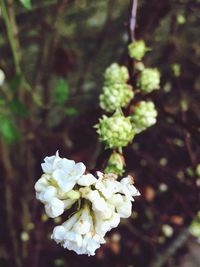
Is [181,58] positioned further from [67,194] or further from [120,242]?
[67,194]

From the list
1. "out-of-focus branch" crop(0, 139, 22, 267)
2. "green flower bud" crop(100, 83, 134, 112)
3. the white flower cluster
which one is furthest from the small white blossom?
"out-of-focus branch" crop(0, 139, 22, 267)

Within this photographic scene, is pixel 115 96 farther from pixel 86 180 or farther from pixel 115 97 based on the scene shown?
pixel 86 180

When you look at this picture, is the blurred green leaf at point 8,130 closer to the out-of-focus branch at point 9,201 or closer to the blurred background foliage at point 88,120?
the blurred background foliage at point 88,120

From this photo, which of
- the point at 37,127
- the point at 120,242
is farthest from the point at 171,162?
the point at 37,127

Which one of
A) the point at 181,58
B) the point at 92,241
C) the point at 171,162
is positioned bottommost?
the point at 92,241

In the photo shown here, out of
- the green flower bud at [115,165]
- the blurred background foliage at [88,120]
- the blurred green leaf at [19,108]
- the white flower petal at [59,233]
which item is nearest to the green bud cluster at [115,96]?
the green flower bud at [115,165]

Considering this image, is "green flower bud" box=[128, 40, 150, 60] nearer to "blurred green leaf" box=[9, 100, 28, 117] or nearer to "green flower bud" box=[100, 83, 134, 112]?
"green flower bud" box=[100, 83, 134, 112]
